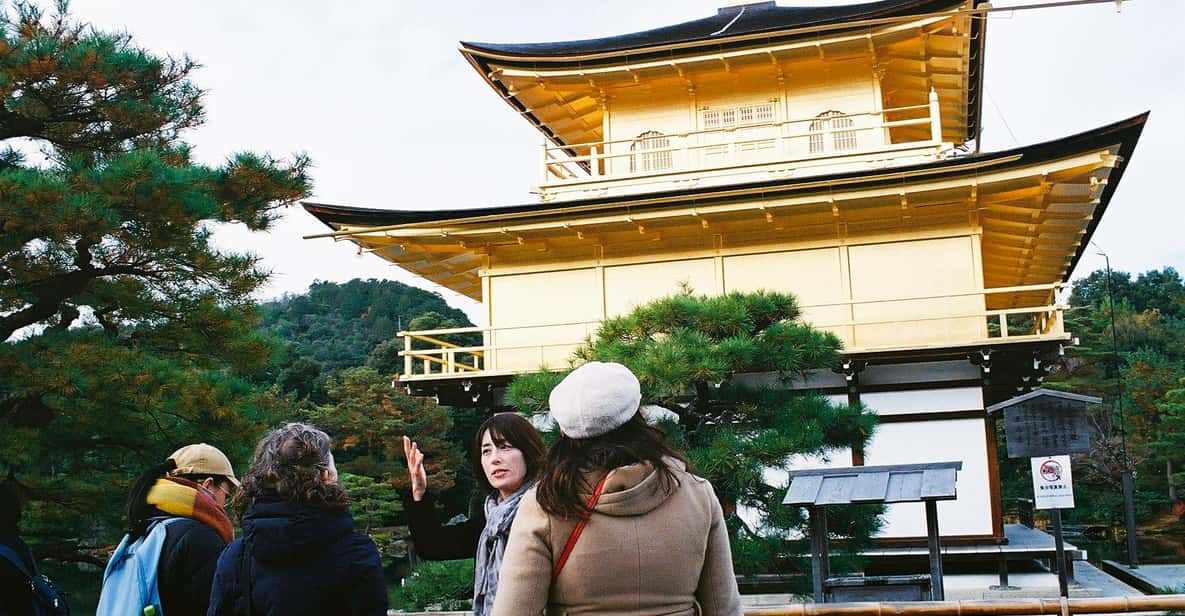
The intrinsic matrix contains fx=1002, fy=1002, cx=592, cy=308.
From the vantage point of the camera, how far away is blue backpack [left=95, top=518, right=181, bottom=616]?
2.71 meters

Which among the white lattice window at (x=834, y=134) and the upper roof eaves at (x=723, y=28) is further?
the white lattice window at (x=834, y=134)

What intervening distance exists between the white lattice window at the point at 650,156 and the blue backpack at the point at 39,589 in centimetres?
1064

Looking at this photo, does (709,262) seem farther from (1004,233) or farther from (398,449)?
(398,449)

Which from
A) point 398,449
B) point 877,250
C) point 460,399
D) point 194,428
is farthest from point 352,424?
point 194,428

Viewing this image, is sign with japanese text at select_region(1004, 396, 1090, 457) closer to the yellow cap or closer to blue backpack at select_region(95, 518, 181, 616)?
the yellow cap

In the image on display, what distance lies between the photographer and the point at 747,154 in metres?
13.0

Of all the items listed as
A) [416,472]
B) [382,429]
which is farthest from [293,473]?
[382,429]

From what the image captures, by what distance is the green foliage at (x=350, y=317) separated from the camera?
34500mm

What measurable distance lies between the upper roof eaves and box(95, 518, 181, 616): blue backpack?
10.8 meters

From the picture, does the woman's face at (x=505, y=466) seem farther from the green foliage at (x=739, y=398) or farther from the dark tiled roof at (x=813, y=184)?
the dark tiled roof at (x=813, y=184)

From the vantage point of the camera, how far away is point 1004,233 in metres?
12.8

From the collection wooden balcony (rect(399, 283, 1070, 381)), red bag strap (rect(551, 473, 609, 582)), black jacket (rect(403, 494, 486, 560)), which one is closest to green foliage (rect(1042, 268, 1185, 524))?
wooden balcony (rect(399, 283, 1070, 381))

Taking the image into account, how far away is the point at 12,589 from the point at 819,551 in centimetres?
581

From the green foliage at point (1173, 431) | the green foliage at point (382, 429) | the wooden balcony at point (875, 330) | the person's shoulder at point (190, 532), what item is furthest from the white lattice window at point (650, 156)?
the green foliage at point (1173, 431)
